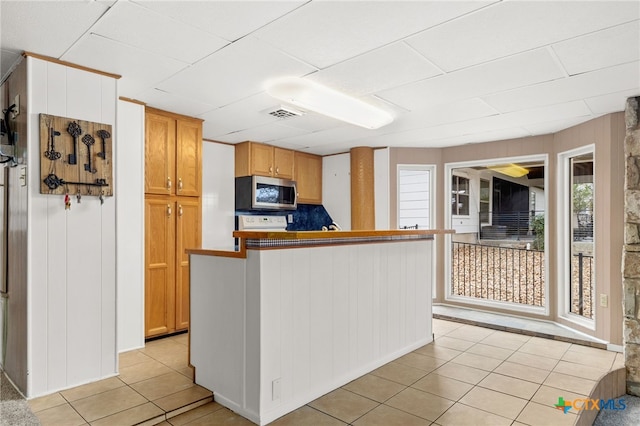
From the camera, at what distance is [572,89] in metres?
3.12

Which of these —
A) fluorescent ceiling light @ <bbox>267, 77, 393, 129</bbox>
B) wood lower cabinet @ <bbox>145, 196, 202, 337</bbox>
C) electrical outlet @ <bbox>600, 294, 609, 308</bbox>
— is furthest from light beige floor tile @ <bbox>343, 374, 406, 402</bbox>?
electrical outlet @ <bbox>600, 294, 609, 308</bbox>

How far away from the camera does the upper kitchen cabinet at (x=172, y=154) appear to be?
3777 mm

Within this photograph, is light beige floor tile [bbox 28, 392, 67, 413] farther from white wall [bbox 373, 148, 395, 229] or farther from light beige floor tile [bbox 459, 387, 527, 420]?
white wall [bbox 373, 148, 395, 229]

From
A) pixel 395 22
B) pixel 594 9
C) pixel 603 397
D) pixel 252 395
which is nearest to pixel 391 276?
pixel 252 395

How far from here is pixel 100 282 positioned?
287 centimetres

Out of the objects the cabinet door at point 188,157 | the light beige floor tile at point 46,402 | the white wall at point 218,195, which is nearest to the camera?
the light beige floor tile at point 46,402

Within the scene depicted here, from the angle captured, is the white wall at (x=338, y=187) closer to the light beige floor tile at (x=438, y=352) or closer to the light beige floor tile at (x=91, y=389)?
the light beige floor tile at (x=438, y=352)

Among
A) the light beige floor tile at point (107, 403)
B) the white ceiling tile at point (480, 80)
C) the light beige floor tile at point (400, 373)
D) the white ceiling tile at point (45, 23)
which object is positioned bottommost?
the light beige floor tile at point (400, 373)

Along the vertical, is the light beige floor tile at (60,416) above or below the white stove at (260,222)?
below

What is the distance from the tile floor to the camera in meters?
2.39

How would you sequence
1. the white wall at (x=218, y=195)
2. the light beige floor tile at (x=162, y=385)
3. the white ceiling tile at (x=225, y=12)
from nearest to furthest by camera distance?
1. the white ceiling tile at (x=225, y=12)
2. the light beige floor tile at (x=162, y=385)
3. the white wall at (x=218, y=195)

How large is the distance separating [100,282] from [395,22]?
2651 millimetres

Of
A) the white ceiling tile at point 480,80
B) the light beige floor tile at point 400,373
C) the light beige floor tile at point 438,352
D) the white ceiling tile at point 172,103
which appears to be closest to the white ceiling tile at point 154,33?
the white ceiling tile at point 172,103

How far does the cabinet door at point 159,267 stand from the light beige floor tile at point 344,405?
6.45ft
